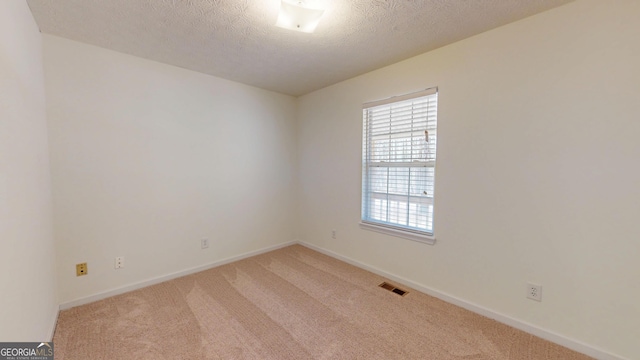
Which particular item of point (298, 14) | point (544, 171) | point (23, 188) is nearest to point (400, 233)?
point (544, 171)

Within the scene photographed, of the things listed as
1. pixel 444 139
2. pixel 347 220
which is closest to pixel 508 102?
pixel 444 139

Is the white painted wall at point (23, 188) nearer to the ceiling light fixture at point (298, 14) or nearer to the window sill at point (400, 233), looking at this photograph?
the ceiling light fixture at point (298, 14)

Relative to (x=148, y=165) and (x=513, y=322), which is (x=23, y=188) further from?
(x=513, y=322)

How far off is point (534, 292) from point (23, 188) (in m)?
3.39

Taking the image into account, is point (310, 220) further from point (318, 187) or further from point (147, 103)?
point (147, 103)

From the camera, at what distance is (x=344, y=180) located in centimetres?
327

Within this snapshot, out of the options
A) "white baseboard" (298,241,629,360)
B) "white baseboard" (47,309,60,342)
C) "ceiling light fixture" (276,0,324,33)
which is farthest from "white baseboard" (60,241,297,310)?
"ceiling light fixture" (276,0,324,33)

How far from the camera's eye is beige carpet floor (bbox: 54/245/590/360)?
5.57ft

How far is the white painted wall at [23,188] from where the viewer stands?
3.71ft

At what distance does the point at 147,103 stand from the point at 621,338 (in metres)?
4.21

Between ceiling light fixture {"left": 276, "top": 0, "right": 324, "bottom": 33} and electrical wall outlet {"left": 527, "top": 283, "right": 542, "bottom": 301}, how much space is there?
8.24 feet

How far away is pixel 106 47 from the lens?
2283mm

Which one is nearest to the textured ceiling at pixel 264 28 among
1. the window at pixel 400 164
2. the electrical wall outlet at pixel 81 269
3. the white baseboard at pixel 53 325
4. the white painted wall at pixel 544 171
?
the white painted wall at pixel 544 171

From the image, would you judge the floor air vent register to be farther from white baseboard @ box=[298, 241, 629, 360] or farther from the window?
the window
